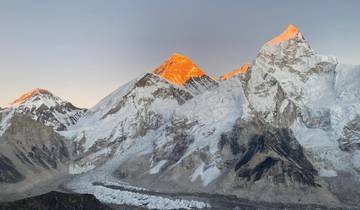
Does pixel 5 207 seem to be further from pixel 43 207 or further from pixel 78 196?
pixel 78 196

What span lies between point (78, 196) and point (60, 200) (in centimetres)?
458

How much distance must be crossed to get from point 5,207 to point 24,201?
19.3 ft

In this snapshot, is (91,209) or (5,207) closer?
(5,207)

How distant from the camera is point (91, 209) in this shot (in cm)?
16050

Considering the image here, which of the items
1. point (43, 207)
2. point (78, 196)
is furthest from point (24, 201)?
Result: point (78, 196)

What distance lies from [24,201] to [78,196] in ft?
53.1

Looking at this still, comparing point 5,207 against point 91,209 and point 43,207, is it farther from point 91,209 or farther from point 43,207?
point 91,209

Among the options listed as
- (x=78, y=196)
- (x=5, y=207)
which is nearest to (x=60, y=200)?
(x=78, y=196)

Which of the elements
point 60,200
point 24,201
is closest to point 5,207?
point 24,201

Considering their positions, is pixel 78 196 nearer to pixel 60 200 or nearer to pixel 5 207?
pixel 60 200

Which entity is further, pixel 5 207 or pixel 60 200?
pixel 60 200

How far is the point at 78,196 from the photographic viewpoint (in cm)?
16400

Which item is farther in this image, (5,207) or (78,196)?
(78,196)

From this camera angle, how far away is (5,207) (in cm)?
14600
